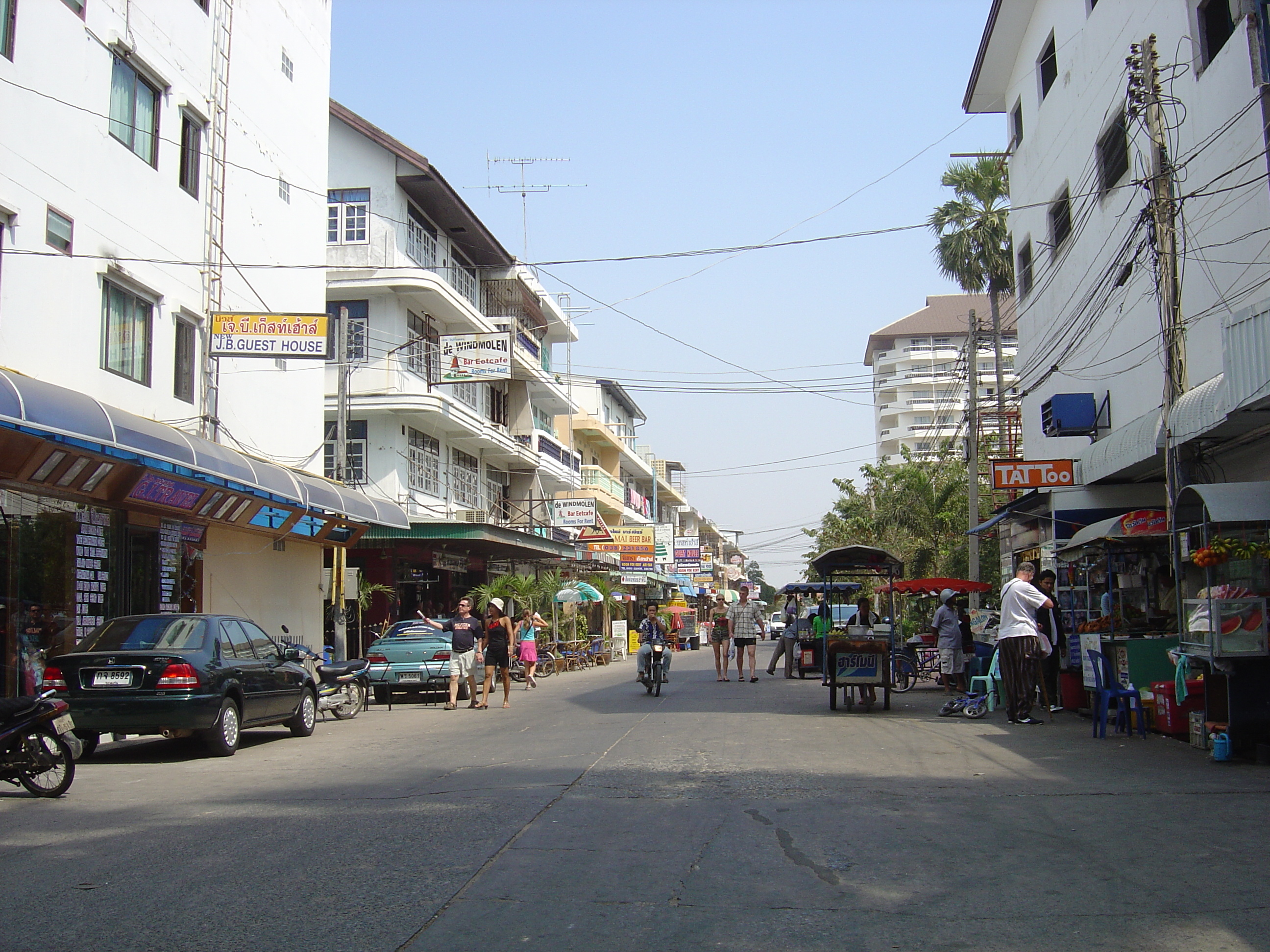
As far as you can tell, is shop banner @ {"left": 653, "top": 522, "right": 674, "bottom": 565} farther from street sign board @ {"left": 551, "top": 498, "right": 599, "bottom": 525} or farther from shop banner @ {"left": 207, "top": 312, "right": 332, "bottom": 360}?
shop banner @ {"left": 207, "top": 312, "right": 332, "bottom": 360}

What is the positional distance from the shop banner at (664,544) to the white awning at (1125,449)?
40.6 meters

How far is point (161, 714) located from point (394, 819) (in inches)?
191

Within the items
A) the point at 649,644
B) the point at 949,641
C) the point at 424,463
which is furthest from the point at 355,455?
the point at 949,641

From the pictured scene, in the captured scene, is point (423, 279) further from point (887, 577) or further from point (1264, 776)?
point (1264, 776)

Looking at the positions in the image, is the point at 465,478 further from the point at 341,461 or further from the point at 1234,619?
the point at 1234,619

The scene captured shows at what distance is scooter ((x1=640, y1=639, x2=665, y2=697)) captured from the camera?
65.1ft

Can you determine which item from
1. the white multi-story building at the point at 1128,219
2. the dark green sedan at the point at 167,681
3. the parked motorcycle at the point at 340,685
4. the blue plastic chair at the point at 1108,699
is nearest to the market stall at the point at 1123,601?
the blue plastic chair at the point at 1108,699

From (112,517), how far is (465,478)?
A: 18.5 meters

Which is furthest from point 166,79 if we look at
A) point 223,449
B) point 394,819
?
point 394,819

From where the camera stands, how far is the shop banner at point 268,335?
18203 mm

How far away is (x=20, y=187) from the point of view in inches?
569

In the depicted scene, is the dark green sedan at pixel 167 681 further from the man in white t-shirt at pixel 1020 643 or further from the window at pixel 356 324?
the window at pixel 356 324

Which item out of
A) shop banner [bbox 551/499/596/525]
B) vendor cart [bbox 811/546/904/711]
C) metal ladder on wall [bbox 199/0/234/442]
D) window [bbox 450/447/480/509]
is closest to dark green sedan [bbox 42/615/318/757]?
metal ladder on wall [bbox 199/0/234/442]

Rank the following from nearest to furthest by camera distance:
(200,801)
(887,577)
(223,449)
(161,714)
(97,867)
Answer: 1. (97,867)
2. (200,801)
3. (161,714)
4. (223,449)
5. (887,577)
